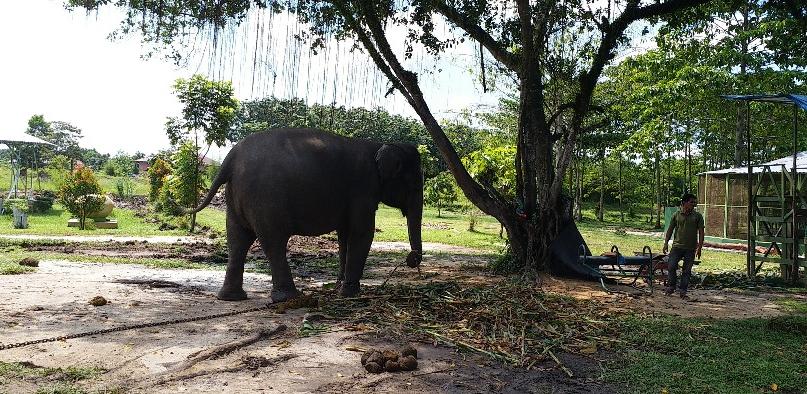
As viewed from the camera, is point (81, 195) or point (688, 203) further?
point (81, 195)

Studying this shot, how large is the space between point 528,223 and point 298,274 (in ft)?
14.2

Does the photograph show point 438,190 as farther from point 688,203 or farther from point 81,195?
point 688,203

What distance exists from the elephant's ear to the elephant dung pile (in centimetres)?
367

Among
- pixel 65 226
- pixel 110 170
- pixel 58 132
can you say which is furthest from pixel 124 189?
pixel 58 132

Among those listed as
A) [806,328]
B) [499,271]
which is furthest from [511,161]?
[806,328]

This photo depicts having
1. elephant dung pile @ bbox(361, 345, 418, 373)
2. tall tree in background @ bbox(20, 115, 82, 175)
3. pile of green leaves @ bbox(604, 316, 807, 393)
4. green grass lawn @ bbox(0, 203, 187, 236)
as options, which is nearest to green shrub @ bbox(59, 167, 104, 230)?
green grass lawn @ bbox(0, 203, 187, 236)

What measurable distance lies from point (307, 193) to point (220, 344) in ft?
9.09

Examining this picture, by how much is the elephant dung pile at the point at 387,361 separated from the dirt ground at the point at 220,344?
0.07 meters

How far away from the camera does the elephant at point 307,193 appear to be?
816 cm

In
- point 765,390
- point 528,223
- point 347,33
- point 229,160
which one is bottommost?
point 765,390

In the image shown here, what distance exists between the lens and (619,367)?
5852 mm

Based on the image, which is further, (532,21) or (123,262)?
(123,262)

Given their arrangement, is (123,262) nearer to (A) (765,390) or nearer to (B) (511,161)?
(A) (765,390)

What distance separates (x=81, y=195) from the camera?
23.0 meters
